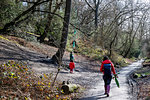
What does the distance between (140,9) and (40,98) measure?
90.5ft

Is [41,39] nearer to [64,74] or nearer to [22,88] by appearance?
[64,74]

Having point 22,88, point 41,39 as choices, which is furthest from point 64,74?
point 41,39

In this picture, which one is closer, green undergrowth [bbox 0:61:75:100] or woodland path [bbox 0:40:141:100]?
green undergrowth [bbox 0:61:75:100]

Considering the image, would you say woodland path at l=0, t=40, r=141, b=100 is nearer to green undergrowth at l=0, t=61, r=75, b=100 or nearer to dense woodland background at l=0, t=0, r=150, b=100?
dense woodland background at l=0, t=0, r=150, b=100

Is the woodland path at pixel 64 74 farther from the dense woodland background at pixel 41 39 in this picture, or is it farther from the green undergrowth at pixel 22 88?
the green undergrowth at pixel 22 88

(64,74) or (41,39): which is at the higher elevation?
(41,39)

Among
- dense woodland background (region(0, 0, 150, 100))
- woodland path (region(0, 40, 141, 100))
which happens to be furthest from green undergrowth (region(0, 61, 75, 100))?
woodland path (region(0, 40, 141, 100))

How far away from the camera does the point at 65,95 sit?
742 centimetres

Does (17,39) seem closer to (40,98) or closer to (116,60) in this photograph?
(40,98)

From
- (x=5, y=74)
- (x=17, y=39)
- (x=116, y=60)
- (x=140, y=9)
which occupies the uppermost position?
(x=140, y=9)

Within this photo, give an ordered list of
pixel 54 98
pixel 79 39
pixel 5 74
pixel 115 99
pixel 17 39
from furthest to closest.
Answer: pixel 17 39 < pixel 79 39 < pixel 115 99 < pixel 54 98 < pixel 5 74

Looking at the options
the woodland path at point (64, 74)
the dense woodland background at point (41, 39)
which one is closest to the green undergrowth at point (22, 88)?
the dense woodland background at point (41, 39)

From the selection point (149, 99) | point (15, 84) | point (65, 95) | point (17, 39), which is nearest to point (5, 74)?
point (15, 84)

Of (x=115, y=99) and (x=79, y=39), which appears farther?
(x=79, y=39)
